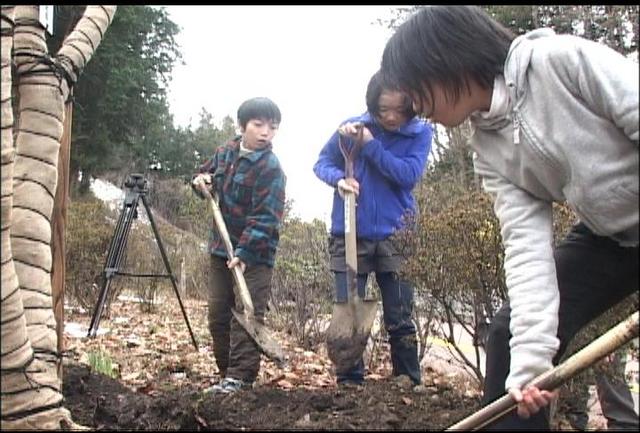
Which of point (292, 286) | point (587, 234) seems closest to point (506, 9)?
point (292, 286)

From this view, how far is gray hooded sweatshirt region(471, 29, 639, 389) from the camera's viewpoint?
1632 millimetres

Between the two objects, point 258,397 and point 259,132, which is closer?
point 258,397

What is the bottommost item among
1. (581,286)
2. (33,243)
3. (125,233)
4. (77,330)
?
(77,330)

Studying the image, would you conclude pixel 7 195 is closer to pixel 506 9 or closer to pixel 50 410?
pixel 50 410

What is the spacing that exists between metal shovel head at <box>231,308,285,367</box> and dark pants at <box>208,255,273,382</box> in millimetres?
38

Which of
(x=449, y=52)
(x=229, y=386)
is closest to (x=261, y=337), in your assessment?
(x=229, y=386)

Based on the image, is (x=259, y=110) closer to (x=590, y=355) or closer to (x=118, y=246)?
(x=590, y=355)

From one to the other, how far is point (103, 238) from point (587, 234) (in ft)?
20.1

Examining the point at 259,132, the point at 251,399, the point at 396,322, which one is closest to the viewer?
the point at 251,399

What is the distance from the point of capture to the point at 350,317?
11.4 feet

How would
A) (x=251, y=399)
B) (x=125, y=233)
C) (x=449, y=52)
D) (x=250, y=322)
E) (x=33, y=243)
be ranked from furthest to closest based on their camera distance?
(x=125, y=233) → (x=250, y=322) → (x=251, y=399) → (x=33, y=243) → (x=449, y=52)

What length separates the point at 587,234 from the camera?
77.2 inches

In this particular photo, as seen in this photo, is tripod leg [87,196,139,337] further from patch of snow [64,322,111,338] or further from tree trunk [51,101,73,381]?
tree trunk [51,101,73,381]

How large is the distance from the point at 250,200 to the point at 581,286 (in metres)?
2.11
